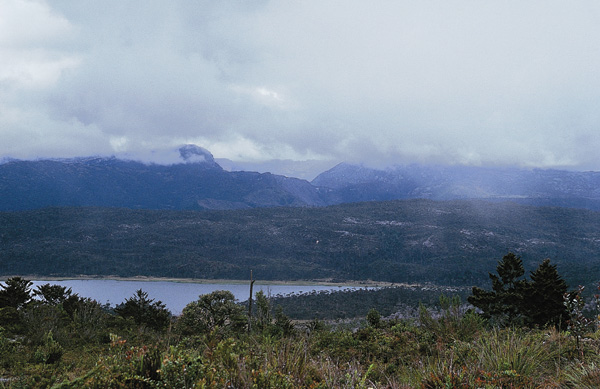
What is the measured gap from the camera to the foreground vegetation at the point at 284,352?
397 cm

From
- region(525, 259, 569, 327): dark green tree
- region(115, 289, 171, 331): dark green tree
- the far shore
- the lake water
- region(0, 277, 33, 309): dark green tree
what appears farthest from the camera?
the far shore

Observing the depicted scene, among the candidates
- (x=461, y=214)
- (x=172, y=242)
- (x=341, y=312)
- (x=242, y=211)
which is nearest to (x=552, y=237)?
(x=461, y=214)

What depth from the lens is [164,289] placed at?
93.3 metres

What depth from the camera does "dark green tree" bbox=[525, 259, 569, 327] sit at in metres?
16.9

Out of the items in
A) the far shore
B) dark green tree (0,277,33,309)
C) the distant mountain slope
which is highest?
dark green tree (0,277,33,309)

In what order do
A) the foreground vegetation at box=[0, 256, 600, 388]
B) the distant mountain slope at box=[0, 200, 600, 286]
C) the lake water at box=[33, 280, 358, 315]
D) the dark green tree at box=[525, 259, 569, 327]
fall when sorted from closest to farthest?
the foreground vegetation at box=[0, 256, 600, 388]
the dark green tree at box=[525, 259, 569, 327]
the lake water at box=[33, 280, 358, 315]
the distant mountain slope at box=[0, 200, 600, 286]

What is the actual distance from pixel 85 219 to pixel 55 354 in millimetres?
164892

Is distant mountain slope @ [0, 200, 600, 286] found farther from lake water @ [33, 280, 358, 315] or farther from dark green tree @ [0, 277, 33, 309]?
dark green tree @ [0, 277, 33, 309]

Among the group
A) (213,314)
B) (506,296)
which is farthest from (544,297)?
(213,314)

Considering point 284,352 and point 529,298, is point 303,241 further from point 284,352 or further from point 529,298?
point 284,352

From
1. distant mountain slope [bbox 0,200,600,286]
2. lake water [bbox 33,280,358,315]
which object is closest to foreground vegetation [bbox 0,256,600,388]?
lake water [bbox 33,280,358,315]

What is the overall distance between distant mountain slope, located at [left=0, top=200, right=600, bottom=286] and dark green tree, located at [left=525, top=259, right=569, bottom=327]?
8829 centimetres

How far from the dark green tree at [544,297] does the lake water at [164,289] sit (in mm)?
61520

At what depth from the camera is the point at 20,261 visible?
117062 mm
